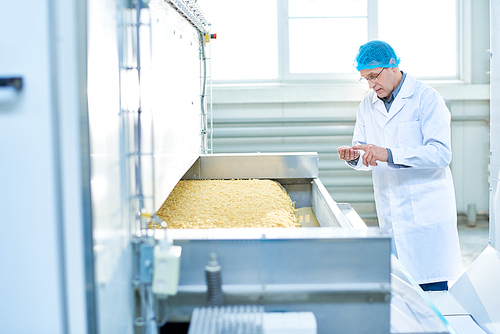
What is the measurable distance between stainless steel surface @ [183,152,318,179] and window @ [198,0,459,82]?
1.92 meters

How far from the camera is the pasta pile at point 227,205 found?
1.40 m

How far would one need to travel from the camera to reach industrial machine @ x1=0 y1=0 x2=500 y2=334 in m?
0.66

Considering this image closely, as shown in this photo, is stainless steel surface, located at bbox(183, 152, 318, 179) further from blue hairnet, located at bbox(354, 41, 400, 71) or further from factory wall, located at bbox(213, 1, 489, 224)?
factory wall, located at bbox(213, 1, 489, 224)

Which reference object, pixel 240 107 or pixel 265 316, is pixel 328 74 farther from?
pixel 265 316

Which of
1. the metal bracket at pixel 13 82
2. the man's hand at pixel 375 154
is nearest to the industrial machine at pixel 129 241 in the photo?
the metal bracket at pixel 13 82

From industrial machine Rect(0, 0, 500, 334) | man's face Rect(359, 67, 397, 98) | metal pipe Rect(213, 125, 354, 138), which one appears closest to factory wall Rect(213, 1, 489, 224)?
metal pipe Rect(213, 125, 354, 138)

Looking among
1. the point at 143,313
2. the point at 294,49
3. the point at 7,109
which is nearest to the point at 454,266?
the point at 143,313

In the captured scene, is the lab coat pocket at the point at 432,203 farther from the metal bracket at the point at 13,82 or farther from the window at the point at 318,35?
the window at the point at 318,35

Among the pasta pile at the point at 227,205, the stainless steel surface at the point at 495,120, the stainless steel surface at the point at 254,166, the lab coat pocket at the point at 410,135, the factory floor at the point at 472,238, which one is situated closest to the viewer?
the pasta pile at the point at 227,205

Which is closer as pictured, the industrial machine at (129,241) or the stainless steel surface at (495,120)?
the industrial machine at (129,241)

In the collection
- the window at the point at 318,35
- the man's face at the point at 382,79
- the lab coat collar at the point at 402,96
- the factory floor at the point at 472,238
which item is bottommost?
the factory floor at the point at 472,238

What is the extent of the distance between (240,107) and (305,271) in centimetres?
316

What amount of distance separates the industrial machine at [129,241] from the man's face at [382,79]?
3.13 feet

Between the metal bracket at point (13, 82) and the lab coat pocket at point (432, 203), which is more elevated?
the metal bracket at point (13, 82)
